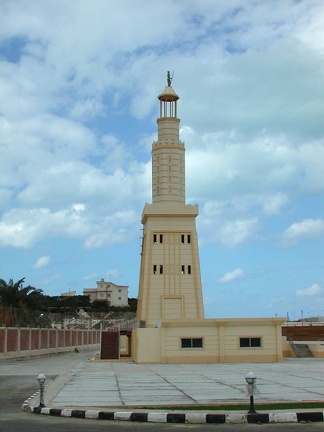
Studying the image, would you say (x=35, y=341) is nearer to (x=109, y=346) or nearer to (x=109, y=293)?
(x=109, y=346)

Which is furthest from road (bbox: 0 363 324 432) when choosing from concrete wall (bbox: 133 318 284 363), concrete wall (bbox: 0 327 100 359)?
concrete wall (bbox: 0 327 100 359)

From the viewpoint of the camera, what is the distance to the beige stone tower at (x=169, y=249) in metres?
51.8

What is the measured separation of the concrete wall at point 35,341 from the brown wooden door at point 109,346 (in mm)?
7858

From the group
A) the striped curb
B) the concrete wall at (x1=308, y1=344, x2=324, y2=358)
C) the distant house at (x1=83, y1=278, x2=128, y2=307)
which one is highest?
the distant house at (x1=83, y1=278, x2=128, y2=307)

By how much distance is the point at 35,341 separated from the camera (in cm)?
5900

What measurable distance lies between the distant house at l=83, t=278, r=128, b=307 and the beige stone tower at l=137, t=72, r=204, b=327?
113 meters

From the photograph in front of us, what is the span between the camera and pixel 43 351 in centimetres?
6191

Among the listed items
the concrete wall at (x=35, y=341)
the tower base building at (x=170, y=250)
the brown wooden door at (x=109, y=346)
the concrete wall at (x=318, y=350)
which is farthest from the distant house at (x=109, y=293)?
the concrete wall at (x=318, y=350)

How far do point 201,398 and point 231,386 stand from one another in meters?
4.03

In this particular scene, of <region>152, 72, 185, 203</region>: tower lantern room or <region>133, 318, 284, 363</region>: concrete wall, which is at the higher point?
<region>152, 72, 185, 203</region>: tower lantern room

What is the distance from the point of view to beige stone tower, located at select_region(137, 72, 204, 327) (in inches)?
2040

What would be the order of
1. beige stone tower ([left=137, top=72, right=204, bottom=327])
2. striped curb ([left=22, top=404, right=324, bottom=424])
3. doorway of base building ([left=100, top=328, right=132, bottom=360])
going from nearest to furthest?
striped curb ([left=22, top=404, right=324, bottom=424]) → doorway of base building ([left=100, top=328, right=132, bottom=360]) → beige stone tower ([left=137, top=72, right=204, bottom=327])

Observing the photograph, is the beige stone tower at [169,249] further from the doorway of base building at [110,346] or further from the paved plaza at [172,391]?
the paved plaza at [172,391]

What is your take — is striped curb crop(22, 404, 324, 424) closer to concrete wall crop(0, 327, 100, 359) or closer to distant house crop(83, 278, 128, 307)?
concrete wall crop(0, 327, 100, 359)
